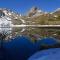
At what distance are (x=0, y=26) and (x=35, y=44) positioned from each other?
0.51m

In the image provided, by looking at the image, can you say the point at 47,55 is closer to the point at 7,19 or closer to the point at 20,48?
the point at 20,48

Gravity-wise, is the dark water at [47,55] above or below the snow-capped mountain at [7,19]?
below

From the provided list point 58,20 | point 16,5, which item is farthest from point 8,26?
point 58,20

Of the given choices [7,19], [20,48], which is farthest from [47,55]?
[7,19]

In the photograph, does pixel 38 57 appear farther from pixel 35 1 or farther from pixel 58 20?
pixel 35 1

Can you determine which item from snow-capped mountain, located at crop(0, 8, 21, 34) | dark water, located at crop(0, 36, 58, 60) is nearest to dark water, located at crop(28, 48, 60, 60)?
dark water, located at crop(0, 36, 58, 60)

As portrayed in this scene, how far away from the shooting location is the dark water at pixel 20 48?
91.7 inches

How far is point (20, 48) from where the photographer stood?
235cm

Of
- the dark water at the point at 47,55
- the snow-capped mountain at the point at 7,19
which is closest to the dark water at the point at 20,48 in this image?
the dark water at the point at 47,55

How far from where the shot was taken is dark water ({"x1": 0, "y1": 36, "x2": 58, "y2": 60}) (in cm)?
233

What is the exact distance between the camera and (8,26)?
233 centimetres

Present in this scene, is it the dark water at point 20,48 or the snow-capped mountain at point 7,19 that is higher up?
the snow-capped mountain at point 7,19

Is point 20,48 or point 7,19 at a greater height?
point 7,19

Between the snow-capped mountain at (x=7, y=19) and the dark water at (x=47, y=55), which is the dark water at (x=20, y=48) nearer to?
the dark water at (x=47, y=55)
